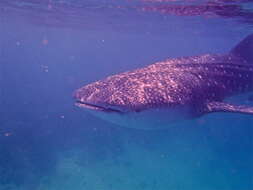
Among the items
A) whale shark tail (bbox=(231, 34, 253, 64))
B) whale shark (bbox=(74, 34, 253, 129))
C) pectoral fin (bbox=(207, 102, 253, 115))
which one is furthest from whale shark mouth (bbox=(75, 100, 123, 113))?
whale shark tail (bbox=(231, 34, 253, 64))

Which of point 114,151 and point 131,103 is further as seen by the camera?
point 114,151

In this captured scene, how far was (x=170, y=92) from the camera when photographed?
7215 mm

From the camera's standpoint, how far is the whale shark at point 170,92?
20.2 feet

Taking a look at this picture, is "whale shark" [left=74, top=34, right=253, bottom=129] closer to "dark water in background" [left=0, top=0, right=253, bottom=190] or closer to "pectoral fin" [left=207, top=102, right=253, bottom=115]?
"pectoral fin" [left=207, top=102, right=253, bottom=115]

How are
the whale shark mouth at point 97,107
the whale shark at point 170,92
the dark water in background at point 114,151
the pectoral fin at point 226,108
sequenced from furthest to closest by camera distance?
the dark water in background at point 114,151
the pectoral fin at point 226,108
the whale shark at point 170,92
the whale shark mouth at point 97,107

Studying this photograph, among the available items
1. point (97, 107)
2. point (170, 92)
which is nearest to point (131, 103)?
point (97, 107)

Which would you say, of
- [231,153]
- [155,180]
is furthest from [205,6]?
[231,153]

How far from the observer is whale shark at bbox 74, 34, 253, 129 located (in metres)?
6.16

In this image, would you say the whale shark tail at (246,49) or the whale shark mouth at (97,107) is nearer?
the whale shark mouth at (97,107)

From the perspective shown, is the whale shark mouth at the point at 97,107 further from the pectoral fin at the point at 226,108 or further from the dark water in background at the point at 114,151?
the dark water in background at the point at 114,151

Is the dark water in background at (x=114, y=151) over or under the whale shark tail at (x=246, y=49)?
under

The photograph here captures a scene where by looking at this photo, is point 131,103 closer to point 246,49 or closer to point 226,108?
point 226,108

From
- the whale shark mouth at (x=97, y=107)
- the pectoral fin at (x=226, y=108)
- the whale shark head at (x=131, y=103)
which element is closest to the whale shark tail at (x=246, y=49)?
the pectoral fin at (x=226, y=108)

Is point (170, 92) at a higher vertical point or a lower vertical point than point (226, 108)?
higher
